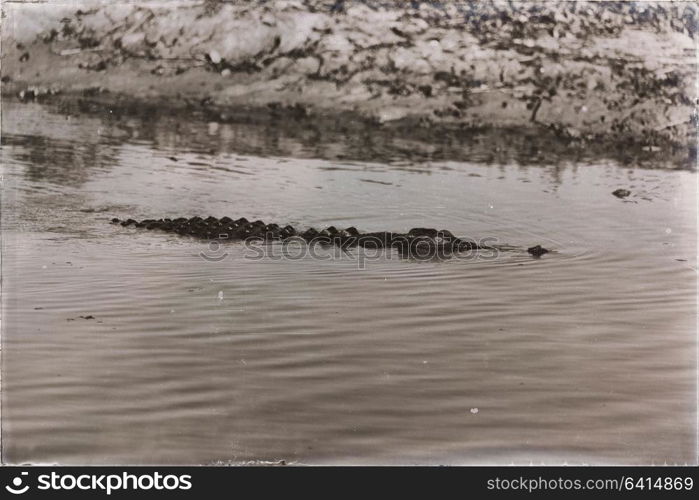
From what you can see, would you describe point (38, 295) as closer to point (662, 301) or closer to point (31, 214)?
point (31, 214)

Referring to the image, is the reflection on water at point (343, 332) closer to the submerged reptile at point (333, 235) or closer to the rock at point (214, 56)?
the submerged reptile at point (333, 235)

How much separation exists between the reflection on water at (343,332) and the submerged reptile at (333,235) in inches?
12.6

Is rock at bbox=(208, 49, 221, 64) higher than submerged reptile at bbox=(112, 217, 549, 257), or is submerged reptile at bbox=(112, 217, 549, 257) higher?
rock at bbox=(208, 49, 221, 64)

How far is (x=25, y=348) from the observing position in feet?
20.8

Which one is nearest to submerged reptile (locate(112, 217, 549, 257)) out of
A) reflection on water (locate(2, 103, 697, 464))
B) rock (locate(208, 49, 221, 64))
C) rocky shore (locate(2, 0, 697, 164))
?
reflection on water (locate(2, 103, 697, 464))

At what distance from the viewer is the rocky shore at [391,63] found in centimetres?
1736

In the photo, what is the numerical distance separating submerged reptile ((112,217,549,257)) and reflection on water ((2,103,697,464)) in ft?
1.05

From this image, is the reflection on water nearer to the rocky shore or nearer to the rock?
the rocky shore

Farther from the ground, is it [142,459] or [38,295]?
[38,295]

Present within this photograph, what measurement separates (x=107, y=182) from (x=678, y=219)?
738 cm

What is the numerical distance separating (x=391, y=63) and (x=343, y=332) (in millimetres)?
11393

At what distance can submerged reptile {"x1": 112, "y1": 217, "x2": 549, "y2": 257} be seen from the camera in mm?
9750

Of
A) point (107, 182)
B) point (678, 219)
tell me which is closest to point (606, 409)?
point (678, 219)

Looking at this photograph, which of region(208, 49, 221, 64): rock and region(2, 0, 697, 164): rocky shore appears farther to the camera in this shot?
region(208, 49, 221, 64): rock
